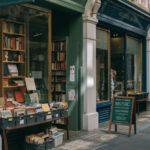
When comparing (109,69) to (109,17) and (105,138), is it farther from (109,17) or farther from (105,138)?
(105,138)

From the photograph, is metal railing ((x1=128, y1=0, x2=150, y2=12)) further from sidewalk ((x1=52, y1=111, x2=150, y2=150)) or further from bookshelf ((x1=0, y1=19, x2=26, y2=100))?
bookshelf ((x1=0, y1=19, x2=26, y2=100))

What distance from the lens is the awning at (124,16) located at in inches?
476

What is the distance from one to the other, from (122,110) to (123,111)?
44 millimetres

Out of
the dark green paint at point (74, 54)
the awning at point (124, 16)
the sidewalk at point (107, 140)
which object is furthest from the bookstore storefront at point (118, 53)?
the sidewalk at point (107, 140)

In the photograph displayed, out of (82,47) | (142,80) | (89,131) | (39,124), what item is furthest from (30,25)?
(142,80)

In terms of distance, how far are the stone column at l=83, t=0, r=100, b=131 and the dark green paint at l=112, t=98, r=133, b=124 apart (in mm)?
776

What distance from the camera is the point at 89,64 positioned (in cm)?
1105

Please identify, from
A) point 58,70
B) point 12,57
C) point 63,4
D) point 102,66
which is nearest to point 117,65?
point 102,66

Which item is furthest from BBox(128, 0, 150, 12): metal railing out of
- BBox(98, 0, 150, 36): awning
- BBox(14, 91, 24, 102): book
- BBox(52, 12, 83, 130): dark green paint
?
BBox(14, 91, 24, 102): book

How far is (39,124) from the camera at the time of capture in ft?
29.7

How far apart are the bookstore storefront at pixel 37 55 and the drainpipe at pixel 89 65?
20cm

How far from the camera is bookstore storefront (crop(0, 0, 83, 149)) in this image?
8953 millimetres

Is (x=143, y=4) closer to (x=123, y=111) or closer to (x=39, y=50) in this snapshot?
(x=123, y=111)

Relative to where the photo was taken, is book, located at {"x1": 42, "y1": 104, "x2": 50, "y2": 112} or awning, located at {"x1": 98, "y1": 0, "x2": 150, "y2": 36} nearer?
book, located at {"x1": 42, "y1": 104, "x2": 50, "y2": 112}
